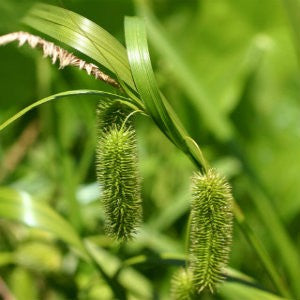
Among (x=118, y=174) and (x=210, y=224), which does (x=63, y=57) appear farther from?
(x=210, y=224)

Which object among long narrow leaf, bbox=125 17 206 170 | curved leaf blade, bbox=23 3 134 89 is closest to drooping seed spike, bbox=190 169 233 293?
long narrow leaf, bbox=125 17 206 170

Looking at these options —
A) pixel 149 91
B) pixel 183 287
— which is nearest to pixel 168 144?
pixel 183 287

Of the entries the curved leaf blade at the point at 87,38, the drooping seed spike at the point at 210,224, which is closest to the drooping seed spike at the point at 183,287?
the drooping seed spike at the point at 210,224

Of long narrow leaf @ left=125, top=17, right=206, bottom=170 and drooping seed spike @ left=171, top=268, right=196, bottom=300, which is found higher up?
long narrow leaf @ left=125, top=17, right=206, bottom=170

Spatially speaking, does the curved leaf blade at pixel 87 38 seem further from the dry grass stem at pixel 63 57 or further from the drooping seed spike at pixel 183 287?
the drooping seed spike at pixel 183 287

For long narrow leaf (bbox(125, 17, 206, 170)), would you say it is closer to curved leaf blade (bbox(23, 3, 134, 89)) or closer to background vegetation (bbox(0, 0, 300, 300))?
curved leaf blade (bbox(23, 3, 134, 89))

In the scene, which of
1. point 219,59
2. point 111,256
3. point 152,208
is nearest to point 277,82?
point 219,59

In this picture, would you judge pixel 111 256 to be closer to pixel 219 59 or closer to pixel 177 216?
pixel 177 216
